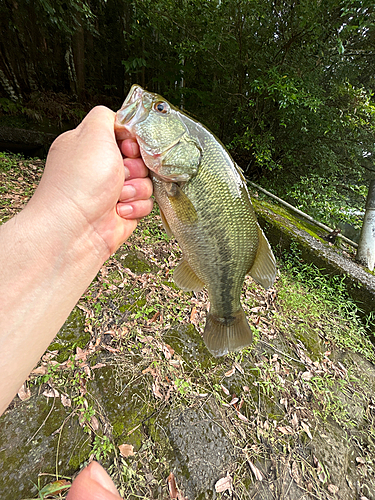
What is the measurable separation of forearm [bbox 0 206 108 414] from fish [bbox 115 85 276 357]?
61cm

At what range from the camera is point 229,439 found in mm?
2691

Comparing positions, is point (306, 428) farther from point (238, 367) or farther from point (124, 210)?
point (124, 210)

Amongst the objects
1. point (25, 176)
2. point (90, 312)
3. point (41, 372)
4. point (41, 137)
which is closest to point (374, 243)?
point (90, 312)

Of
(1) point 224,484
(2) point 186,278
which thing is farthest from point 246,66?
(1) point 224,484

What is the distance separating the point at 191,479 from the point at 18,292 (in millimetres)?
2483

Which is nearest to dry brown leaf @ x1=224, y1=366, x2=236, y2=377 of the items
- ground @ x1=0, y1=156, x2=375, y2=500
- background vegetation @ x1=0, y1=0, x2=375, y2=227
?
ground @ x1=0, y1=156, x2=375, y2=500

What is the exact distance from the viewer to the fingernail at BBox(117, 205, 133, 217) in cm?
173

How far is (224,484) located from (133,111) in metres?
3.33

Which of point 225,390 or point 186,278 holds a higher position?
point 186,278

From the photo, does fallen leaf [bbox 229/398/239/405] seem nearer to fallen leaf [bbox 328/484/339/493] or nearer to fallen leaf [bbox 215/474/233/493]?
fallen leaf [bbox 215/474/233/493]

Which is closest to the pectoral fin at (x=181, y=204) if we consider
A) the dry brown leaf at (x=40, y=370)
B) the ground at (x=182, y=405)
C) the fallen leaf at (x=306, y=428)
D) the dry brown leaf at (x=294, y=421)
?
the ground at (x=182, y=405)

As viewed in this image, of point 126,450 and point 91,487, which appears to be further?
point 126,450

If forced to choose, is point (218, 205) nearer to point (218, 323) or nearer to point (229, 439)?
point (218, 323)

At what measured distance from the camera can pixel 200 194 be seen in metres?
1.53
